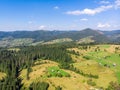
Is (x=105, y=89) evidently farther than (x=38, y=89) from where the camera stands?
Yes

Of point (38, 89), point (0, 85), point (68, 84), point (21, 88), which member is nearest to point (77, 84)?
point (68, 84)

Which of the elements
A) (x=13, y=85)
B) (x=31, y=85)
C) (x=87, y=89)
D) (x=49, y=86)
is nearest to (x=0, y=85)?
(x=13, y=85)

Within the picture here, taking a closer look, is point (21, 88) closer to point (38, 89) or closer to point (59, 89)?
point (38, 89)

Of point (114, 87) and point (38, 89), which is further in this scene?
point (114, 87)

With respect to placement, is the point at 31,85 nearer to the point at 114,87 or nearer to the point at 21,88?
the point at 21,88

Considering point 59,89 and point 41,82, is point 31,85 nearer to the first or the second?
point 41,82

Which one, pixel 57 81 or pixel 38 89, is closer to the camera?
pixel 38 89

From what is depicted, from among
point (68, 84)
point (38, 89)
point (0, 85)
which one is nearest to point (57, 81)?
point (68, 84)
